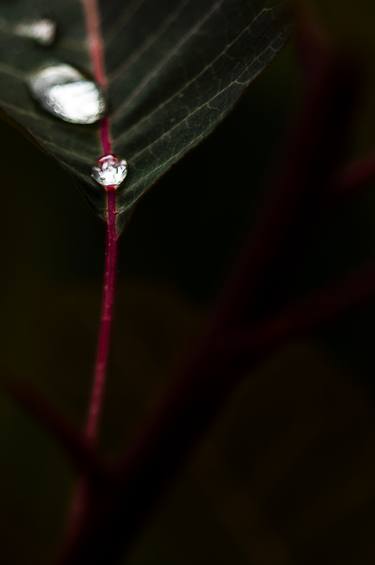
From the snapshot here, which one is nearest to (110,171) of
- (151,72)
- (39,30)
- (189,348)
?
(151,72)

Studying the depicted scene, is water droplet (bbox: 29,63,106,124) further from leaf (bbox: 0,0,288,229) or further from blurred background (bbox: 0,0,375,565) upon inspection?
blurred background (bbox: 0,0,375,565)

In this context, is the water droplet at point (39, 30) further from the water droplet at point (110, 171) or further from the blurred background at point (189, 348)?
the blurred background at point (189, 348)

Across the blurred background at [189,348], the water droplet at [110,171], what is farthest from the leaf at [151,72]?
the blurred background at [189,348]

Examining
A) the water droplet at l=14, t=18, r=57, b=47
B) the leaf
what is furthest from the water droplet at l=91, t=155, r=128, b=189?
the water droplet at l=14, t=18, r=57, b=47

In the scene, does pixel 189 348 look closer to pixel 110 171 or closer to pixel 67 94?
pixel 67 94

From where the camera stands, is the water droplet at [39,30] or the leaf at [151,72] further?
the water droplet at [39,30]

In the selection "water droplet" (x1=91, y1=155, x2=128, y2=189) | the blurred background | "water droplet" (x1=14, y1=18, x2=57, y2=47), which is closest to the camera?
"water droplet" (x1=91, y1=155, x2=128, y2=189)
